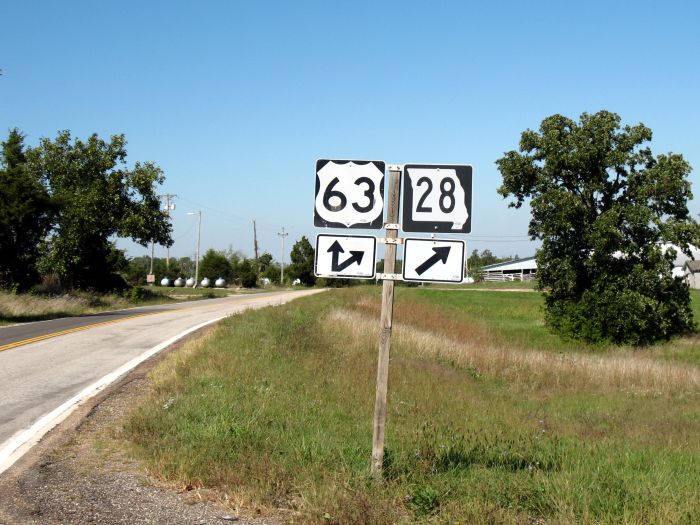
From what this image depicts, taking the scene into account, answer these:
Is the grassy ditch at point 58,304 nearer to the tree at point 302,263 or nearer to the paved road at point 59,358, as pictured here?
the paved road at point 59,358

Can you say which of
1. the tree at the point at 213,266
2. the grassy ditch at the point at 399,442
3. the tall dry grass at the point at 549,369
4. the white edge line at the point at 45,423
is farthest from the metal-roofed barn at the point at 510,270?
the white edge line at the point at 45,423

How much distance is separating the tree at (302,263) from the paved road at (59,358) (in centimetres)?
7763

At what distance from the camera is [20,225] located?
32.9 metres

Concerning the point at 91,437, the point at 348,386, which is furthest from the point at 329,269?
the point at 348,386

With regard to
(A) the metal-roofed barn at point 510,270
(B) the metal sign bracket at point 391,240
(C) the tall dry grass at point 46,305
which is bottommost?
(C) the tall dry grass at point 46,305

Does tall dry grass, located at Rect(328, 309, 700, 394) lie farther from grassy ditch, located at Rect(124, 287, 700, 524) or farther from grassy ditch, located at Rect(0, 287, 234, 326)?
grassy ditch, located at Rect(0, 287, 234, 326)

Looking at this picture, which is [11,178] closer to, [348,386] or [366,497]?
[348,386]

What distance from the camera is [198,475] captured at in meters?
5.84

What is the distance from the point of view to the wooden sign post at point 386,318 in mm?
5762

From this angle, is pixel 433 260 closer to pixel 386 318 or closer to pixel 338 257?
pixel 386 318

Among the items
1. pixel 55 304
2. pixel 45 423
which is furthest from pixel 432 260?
pixel 55 304

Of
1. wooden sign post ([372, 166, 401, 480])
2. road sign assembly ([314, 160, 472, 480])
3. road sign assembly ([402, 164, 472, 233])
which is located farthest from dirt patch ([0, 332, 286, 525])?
road sign assembly ([402, 164, 472, 233])

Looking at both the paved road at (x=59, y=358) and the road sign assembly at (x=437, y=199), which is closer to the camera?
the road sign assembly at (x=437, y=199)

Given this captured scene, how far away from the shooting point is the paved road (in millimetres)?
9297
